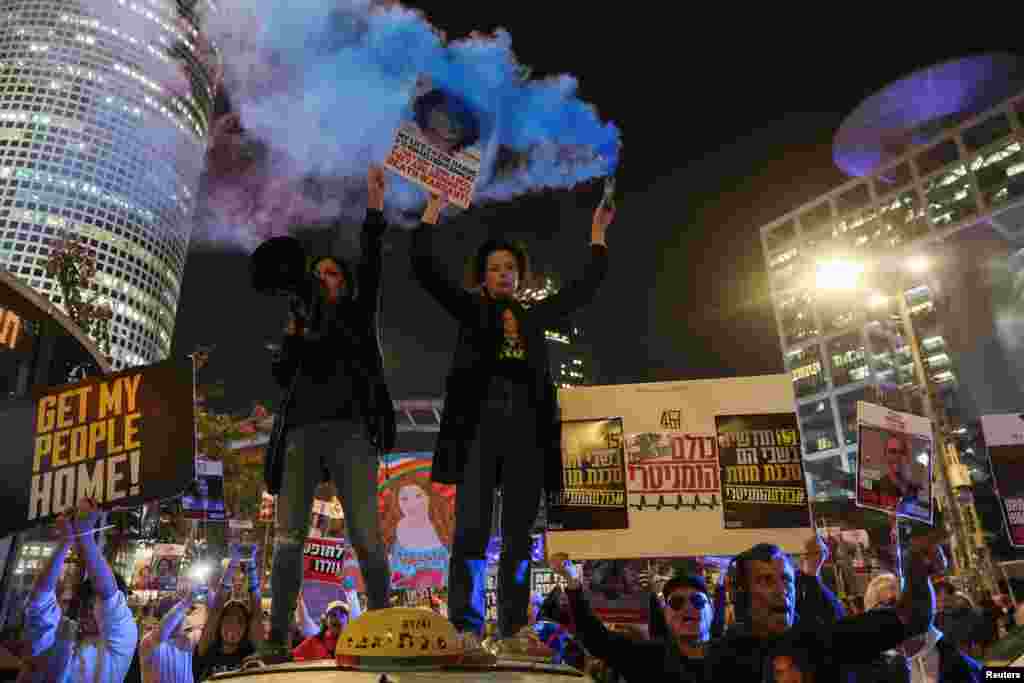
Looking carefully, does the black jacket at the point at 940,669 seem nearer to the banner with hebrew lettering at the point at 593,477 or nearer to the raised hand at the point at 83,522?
the banner with hebrew lettering at the point at 593,477

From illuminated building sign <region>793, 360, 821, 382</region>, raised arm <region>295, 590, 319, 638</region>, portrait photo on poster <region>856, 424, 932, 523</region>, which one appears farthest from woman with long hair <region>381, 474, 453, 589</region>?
illuminated building sign <region>793, 360, 821, 382</region>

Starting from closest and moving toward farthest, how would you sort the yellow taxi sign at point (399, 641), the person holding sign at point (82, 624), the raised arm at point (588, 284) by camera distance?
the yellow taxi sign at point (399, 641) < the person holding sign at point (82, 624) < the raised arm at point (588, 284)

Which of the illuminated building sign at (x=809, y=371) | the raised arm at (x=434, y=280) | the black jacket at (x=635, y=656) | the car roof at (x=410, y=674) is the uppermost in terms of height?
the illuminated building sign at (x=809, y=371)

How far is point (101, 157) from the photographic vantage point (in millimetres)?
93438

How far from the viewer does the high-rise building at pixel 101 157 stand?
87.7 metres

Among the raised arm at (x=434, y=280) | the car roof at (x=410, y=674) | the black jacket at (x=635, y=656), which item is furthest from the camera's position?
the raised arm at (x=434, y=280)

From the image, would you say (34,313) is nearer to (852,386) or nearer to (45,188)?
(852,386)

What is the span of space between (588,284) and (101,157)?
358 feet

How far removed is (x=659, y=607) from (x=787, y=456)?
7.12ft

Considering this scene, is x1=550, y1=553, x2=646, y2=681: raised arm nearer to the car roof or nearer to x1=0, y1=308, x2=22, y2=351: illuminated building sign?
the car roof

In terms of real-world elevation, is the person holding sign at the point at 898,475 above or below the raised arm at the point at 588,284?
below

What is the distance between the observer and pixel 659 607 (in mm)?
3623

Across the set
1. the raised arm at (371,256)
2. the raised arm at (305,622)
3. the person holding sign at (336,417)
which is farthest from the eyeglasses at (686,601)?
the raised arm at (305,622)

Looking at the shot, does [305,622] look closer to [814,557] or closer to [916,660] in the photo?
[814,557]
